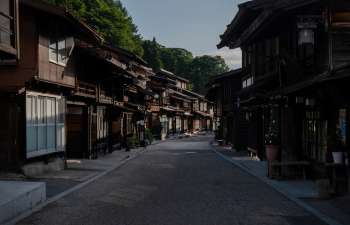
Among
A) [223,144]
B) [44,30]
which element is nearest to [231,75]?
[223,144]

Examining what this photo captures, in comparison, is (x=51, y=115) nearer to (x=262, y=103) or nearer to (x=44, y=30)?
(x=44, y=30)

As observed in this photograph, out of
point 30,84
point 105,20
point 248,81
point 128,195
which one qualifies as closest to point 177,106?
point 105,20

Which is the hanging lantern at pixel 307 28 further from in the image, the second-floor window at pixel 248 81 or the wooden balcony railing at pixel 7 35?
the second-floor window at pixel 248 81

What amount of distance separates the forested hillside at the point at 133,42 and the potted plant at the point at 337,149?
58.0 ft

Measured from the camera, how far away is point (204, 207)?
12.5 metres

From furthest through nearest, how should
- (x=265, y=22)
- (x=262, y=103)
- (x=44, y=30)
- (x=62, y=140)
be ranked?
1. (x=262, y=103)
2. (x=62, y=140)
3. (x=44, y=30)
4. (x=265, y=22)

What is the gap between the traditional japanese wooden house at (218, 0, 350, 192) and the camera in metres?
13.6

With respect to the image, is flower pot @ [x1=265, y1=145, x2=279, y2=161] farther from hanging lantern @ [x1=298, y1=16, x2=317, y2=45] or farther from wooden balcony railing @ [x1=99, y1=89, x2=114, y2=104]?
wooden balcony railing @ [x1=99, y1=89, x2=114, y2=104]

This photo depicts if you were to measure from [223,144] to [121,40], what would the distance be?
2718cm

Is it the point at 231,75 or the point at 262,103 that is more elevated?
the point at 231,75

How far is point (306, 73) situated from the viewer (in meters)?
18.3

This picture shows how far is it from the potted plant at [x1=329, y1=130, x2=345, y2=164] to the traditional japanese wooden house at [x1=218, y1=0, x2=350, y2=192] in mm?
86

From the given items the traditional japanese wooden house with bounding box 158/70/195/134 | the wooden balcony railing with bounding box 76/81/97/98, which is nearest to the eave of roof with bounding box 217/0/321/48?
the wooden balcony railing with bounding box 76/81/97/98

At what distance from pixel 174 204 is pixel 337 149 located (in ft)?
16.3
